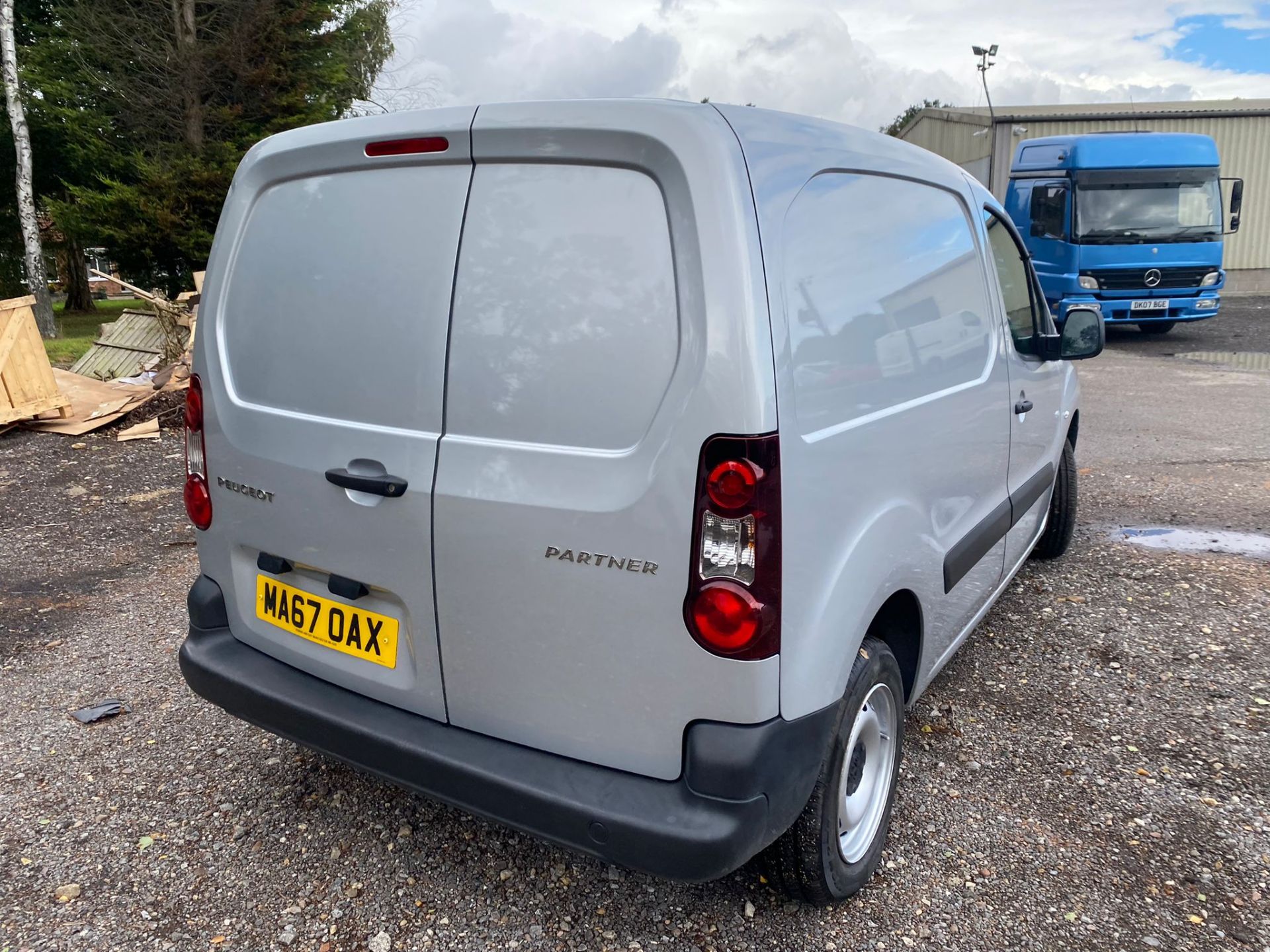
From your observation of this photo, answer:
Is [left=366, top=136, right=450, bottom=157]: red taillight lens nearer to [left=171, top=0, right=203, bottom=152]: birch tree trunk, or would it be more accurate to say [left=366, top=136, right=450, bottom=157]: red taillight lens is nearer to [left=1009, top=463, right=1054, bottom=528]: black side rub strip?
[left=1009, top=463, right=1054, bottom=528]: black side rub strip

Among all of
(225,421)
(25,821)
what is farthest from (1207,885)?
(25,821)

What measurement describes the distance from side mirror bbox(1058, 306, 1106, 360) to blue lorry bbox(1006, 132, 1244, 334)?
10.9 m

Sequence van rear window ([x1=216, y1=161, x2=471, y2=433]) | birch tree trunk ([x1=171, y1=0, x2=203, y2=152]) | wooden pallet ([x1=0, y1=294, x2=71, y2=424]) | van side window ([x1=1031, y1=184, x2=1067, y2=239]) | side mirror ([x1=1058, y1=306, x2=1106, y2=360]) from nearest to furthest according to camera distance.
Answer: van rear window ([x1=216, y1=161, x2=471, y2=433]) < side mirror ([x1=1058, y1=306, x2=1106, y2=360]) < wooden pallet ([x1=0, y1=294, x2=71, y2=424]) < van side window ([x1=1031, y1=184, x2=1067, y2=239]) < birch tree trunk ([x1=171, y1=0, x2=203, y2=152])

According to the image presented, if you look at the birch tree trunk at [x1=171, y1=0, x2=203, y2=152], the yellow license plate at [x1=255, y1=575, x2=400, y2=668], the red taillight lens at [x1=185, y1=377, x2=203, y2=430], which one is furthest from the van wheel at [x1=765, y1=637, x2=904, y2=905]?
the birch tree trunk at [x1=171, y1=0, x2=203, y2=152]

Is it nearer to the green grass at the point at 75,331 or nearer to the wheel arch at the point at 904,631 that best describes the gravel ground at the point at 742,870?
the wheel arch at the point at 904,631

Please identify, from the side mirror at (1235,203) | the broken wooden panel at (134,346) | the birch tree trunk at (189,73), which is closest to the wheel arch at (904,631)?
the broken wooden panel at (134,346)

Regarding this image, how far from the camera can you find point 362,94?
792 inches

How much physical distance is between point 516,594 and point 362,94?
20.8m

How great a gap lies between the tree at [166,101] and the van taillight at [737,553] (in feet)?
57.0

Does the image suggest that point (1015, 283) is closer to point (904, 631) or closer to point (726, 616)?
point (904, 631)

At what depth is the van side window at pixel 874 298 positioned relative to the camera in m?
1.99

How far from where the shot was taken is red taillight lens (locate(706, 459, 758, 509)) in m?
1.81

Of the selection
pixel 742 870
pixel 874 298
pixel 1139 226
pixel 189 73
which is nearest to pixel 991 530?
pixel 874 298

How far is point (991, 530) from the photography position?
3156 mm
